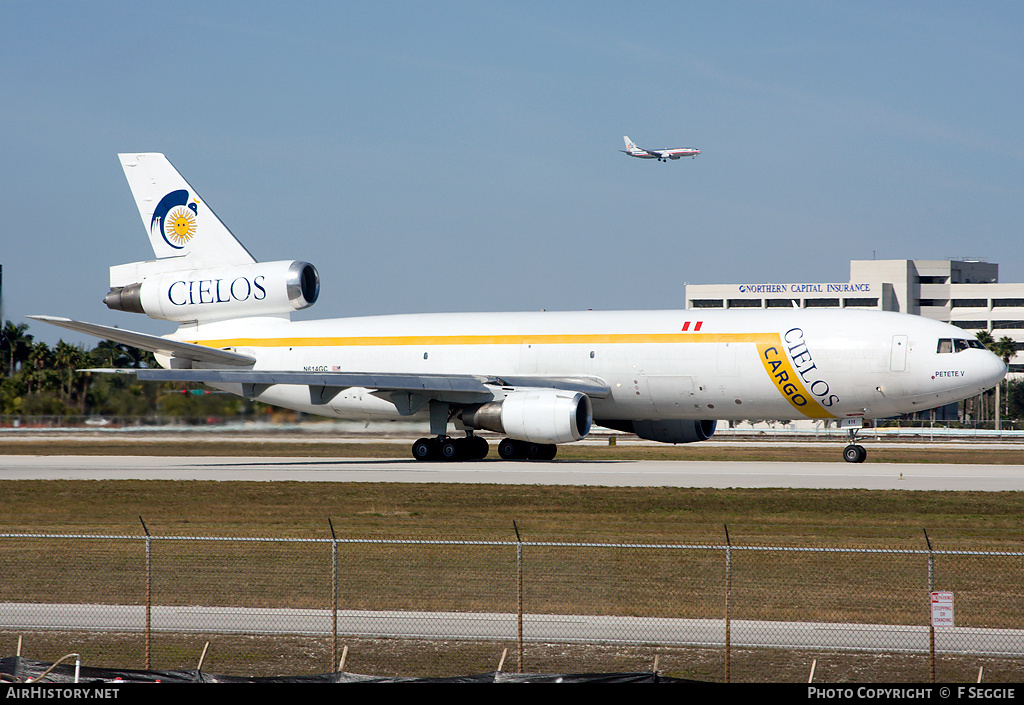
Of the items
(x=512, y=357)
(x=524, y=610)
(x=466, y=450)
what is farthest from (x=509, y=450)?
(x=524, y=610)

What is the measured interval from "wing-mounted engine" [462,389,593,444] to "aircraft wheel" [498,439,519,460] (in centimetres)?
257

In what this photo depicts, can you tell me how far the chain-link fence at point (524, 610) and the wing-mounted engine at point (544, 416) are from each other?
15.9 metres

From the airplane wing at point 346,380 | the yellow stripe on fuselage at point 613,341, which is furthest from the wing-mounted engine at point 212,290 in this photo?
the airplane wing at point 346,380

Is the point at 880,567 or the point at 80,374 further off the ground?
the point at 80,374

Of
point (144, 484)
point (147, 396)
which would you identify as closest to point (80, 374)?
point (147, 396)

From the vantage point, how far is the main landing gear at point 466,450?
3747 cm

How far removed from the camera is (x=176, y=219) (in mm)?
42500

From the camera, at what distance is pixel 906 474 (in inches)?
1214

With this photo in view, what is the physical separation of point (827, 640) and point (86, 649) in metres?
8.38

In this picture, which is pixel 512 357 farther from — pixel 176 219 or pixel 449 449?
pixel 176 219

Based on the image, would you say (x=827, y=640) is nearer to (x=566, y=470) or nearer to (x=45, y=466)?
(x=566, y=470)

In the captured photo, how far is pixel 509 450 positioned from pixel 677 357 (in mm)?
7061

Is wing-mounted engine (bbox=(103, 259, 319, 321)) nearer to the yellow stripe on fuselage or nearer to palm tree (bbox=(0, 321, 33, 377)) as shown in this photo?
the yellow stripe on fuselage

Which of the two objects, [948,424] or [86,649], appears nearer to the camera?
[86,649]
